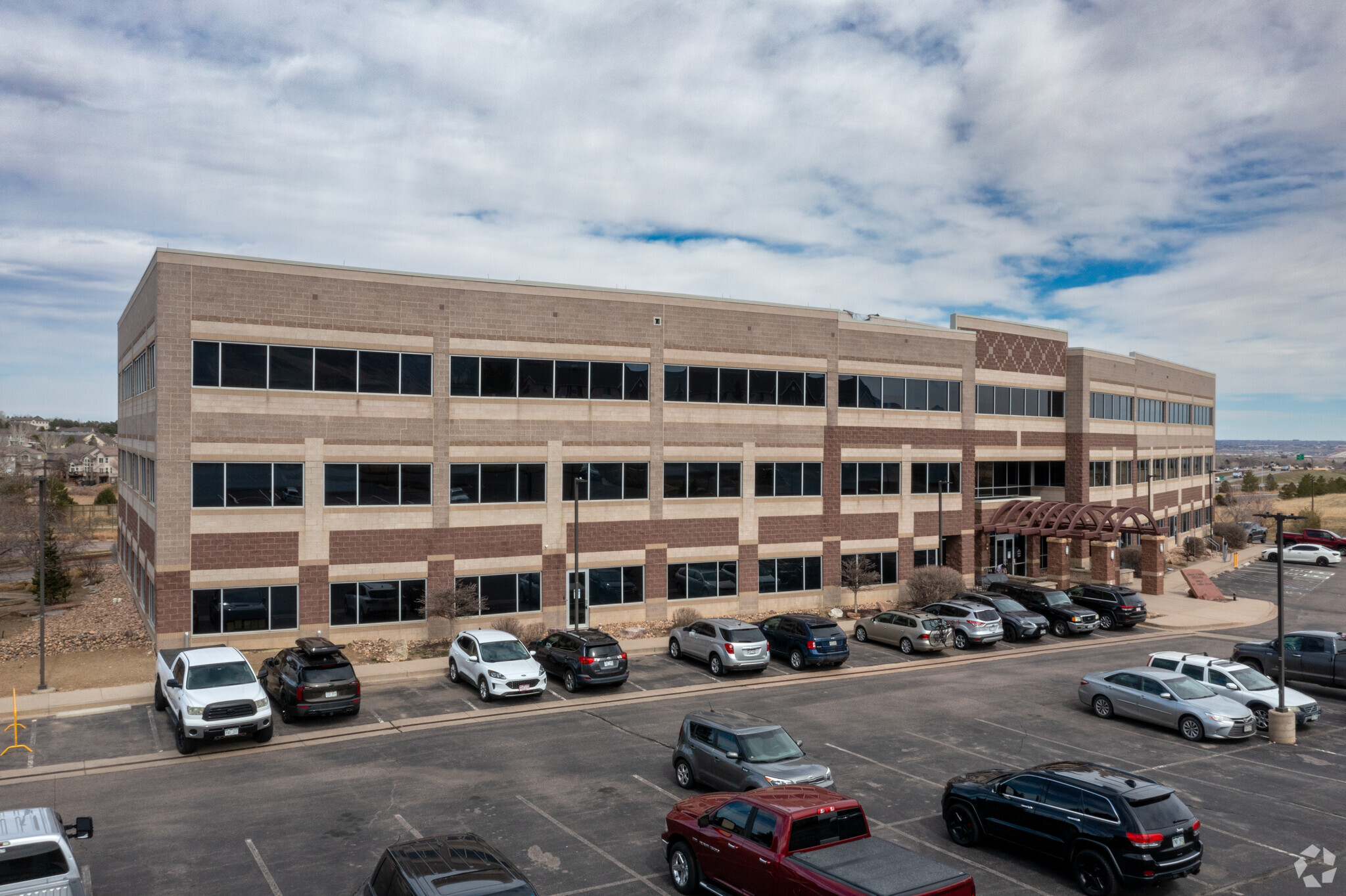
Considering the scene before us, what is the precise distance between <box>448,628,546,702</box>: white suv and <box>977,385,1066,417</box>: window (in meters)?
32.2

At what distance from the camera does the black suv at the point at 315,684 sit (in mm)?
21750

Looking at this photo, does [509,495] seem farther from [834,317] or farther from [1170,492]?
[1170,492]

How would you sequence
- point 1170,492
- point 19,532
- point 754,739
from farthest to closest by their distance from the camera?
point 1170,492, point 19,532, point 754,739

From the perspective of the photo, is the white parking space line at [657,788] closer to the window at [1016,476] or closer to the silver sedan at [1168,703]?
the silver sedan at [1168,703]

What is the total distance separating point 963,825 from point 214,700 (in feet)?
54.6

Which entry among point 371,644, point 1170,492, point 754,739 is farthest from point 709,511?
point 1170,492

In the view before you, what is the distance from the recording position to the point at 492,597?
3344 cm

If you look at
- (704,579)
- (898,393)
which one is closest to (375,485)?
(704,579)

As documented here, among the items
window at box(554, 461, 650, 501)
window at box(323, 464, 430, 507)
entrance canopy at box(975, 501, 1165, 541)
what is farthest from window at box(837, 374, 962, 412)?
window at box(323, 464, 430, 507)

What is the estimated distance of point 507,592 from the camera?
111 ft

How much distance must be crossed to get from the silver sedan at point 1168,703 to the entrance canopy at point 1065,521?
74.5 ft

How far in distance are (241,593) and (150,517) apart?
6.53m

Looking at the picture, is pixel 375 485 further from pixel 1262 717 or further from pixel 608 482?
pixel 1262 717

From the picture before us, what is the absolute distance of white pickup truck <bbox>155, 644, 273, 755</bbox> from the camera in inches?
765
